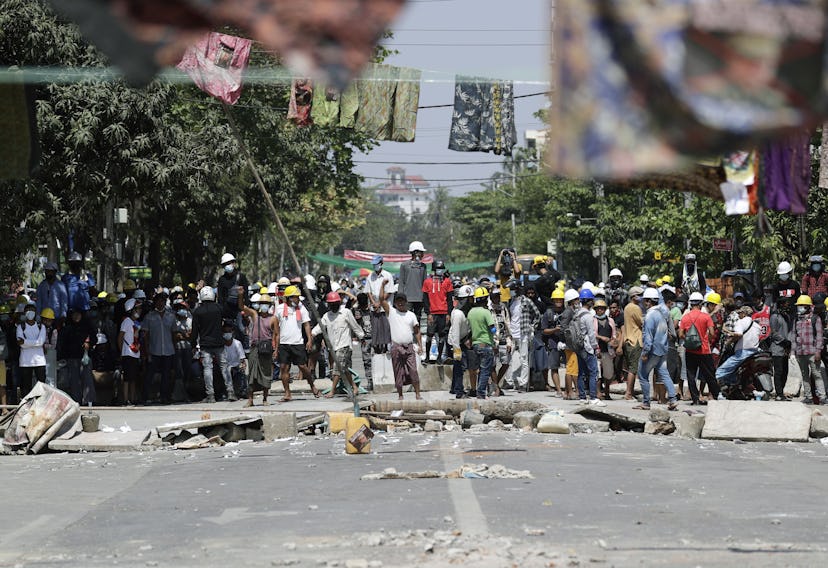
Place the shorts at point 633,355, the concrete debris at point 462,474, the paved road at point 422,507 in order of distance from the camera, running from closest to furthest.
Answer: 1. the paved road at point 422,507
2. the concrete debris at point 462,474
3. the shorts at point 633,355

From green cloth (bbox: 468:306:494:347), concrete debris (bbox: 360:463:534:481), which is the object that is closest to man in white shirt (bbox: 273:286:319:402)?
green cloth (bbox: 468:306:494:347)

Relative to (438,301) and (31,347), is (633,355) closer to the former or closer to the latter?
(438,301)

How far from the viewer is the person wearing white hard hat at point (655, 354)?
66.5ft

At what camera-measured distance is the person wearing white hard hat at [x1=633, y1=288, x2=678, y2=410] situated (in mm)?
20266

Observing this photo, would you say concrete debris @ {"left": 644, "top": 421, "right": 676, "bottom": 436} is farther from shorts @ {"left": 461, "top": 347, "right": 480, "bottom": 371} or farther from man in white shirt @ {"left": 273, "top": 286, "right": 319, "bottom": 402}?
man in white shirt @ {"left": 273, "top": 286, "right": 319, "bottom": 402}

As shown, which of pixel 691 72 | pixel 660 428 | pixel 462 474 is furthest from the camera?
pixel 660 428

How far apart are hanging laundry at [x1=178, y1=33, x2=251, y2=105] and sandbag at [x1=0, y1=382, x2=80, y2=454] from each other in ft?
13.8

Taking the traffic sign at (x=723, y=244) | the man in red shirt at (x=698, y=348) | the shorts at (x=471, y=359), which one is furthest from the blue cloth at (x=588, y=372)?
the traffic sign at (x=723, y=244)

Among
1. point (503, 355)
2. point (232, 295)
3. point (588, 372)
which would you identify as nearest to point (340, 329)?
point (232, 295)

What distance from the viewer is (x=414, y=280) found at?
25.7 m

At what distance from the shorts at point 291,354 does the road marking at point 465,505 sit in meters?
8.90

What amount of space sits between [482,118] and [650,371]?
453 cm

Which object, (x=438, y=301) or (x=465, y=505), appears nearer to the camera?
(x=465, y=505)

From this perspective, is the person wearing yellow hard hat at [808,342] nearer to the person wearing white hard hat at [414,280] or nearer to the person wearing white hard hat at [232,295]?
the person wearing white hard hat at [414,280]
